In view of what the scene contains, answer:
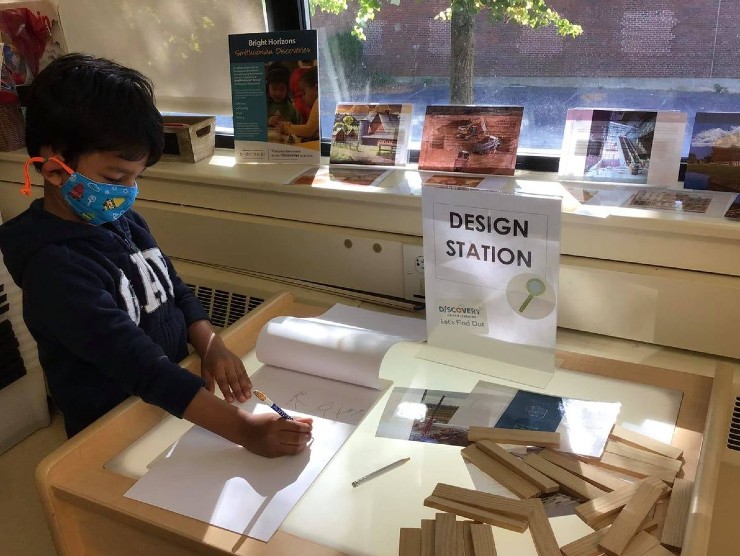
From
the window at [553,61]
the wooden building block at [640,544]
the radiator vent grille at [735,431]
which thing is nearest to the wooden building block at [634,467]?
the wooden building block at [640,544]

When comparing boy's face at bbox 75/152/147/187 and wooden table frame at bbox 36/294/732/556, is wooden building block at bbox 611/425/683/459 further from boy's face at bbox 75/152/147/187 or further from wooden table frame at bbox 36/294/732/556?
boy's face at bbox 75/152/147/187

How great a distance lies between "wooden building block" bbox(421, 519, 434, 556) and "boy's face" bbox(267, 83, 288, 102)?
117 centimetres

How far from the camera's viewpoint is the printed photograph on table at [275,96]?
5.33 ft

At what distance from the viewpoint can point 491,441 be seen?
3.15 ft

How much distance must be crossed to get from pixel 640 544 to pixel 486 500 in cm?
18

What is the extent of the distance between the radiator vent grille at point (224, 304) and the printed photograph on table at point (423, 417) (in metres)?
0.63

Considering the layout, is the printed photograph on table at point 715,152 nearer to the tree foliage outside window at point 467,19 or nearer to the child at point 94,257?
the tree foliage outside window at point 467,19

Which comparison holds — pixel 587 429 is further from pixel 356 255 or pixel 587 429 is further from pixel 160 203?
pixel 160 203

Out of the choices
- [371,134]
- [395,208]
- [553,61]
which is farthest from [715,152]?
[371,134]

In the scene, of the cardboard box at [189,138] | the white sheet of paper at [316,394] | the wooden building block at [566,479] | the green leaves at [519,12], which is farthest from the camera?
the cardboard box at [189,138]

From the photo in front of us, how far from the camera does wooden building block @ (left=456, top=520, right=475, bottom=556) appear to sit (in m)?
0.78

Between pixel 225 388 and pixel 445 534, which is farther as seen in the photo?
pixel 225 388

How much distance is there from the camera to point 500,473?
35.6 inches

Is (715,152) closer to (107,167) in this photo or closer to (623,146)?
(623,146)
